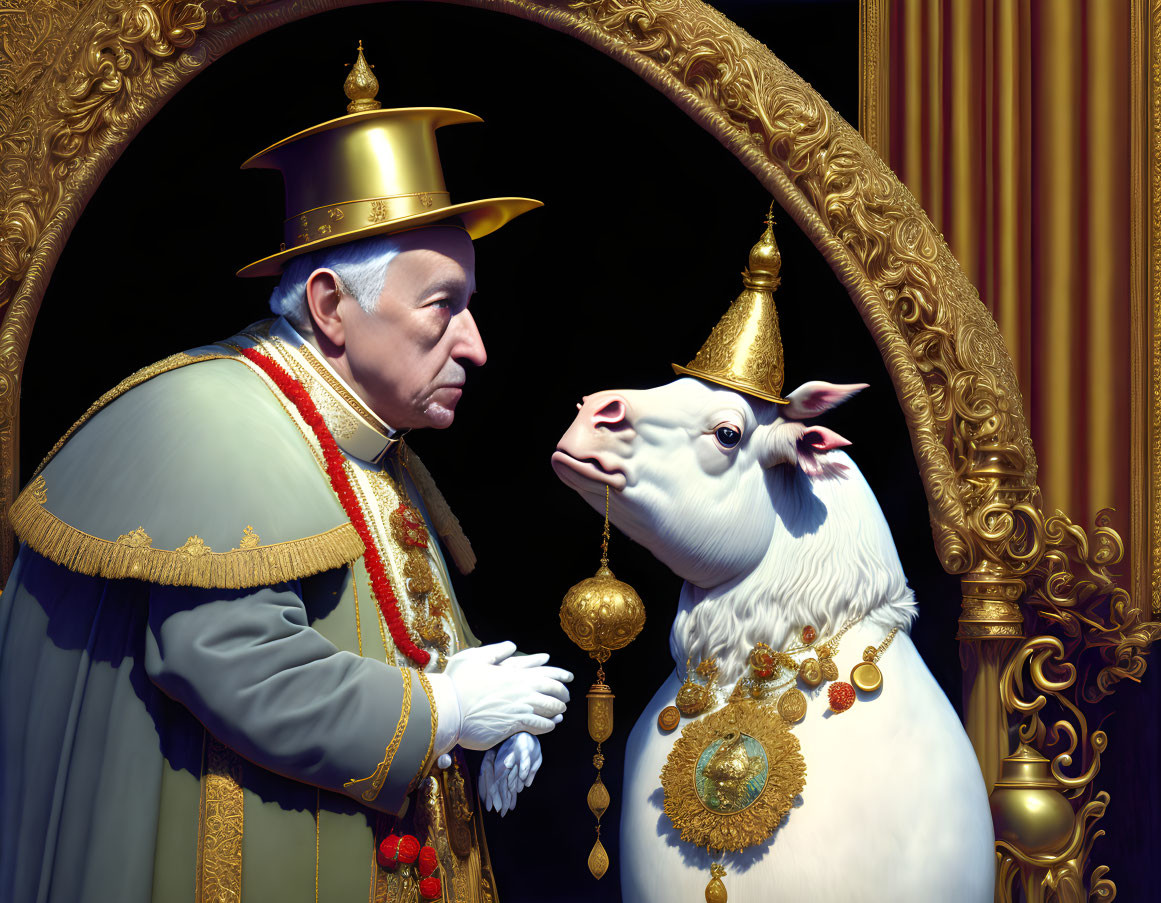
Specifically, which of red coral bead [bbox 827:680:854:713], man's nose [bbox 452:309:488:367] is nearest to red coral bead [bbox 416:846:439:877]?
red coral bead [bbox 827:680:854:713]

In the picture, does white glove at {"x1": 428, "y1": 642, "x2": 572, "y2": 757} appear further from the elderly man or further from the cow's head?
the cow's head

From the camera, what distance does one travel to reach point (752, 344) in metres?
2.38

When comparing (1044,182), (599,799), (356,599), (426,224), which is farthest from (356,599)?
(1044,182)

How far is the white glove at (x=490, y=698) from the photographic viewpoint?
212cm

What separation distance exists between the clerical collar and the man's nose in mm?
192

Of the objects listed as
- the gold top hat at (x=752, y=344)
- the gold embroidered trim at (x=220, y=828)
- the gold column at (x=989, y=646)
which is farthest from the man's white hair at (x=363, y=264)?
the gold column at (x=989, y=646)

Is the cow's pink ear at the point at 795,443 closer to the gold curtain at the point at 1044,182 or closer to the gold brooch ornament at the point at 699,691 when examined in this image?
the gold brooch ornament at the point at 699,691

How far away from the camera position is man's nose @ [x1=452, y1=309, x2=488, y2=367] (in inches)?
92.0

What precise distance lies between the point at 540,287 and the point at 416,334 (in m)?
0.76

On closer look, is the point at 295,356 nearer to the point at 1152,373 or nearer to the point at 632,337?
the point at 632,337

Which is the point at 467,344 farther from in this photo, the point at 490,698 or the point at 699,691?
the point at 699,691

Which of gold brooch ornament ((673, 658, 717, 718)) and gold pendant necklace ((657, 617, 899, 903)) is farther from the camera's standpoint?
gold brooch ornament ((673, 658, 717, 718))

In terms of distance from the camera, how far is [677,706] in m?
2.39

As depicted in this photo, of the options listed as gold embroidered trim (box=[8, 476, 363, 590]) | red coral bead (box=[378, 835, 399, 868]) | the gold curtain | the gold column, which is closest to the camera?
gold embroidered trim (box=[8, 476, 363, 590])
